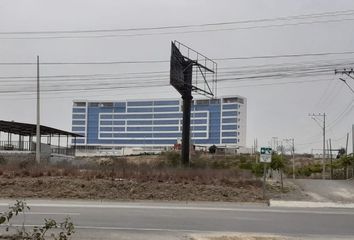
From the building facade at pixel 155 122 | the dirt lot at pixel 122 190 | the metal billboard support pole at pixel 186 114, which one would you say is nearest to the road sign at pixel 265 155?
the dirt lot at pixel 122 190

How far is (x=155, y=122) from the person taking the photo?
183750mm

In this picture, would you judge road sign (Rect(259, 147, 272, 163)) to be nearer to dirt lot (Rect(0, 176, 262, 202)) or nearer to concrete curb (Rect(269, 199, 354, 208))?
concrete curb (Rect(269, 199, 354, 208))

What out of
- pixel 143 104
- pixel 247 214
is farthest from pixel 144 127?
pixel 247 214

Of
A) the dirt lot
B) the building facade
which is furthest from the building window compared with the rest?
the dirt lot

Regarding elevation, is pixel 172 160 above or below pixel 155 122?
below

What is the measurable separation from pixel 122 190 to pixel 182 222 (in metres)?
13.4

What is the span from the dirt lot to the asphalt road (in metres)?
6.43

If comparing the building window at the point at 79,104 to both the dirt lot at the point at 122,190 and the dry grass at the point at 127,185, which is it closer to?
the dry grass at the point at 127,185

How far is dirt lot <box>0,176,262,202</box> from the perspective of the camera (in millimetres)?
30516

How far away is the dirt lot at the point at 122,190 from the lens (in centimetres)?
3052

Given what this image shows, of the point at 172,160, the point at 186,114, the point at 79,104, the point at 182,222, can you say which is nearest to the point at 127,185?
the point at 182,222

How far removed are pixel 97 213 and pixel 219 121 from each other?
153 metres

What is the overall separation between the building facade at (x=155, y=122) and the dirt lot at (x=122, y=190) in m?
139

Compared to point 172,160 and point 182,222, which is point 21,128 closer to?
point 172,160
